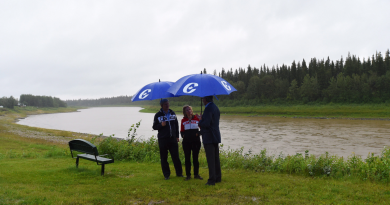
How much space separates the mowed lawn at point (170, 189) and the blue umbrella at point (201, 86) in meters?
2.33

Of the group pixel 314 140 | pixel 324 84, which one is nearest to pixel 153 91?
pixel 314 140

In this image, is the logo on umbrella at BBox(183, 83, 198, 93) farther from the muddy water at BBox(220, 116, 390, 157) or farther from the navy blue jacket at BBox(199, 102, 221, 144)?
the muddy water at BBox(220, 116, 390, 157)

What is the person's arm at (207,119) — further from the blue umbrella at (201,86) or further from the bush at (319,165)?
the bush at (319,165)

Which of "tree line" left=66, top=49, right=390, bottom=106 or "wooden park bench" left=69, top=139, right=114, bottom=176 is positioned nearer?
"wooden park bench" left=69, top=139, right=114, bottom=176

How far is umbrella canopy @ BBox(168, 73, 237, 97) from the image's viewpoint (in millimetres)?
6365

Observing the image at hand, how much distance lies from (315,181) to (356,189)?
103 centimetres

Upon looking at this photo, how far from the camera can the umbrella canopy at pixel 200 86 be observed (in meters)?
6.37

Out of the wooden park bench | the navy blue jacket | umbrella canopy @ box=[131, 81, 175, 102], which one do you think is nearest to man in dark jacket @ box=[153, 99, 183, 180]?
umbrella canopy @ box=[131, 81, 175, 102]

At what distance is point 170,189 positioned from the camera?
6227 mm

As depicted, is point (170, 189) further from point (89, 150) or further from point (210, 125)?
point (89, 150)

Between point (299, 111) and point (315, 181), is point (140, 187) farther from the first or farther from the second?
point (299, 111)

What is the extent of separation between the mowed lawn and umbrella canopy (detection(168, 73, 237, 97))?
2.33 meters

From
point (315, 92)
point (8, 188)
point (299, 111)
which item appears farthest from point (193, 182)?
point (315, 92)

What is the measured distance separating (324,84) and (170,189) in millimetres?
108199
